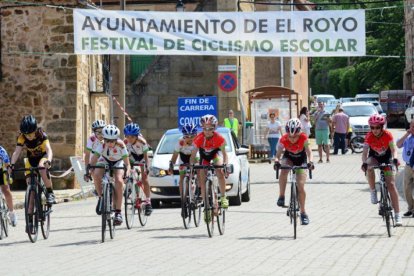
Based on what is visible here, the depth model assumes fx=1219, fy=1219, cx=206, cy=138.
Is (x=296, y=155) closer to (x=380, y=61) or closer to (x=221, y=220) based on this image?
(x=221, y=220)

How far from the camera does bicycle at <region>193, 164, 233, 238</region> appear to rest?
16797 millimetres

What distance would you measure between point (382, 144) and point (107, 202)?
13.2 ft

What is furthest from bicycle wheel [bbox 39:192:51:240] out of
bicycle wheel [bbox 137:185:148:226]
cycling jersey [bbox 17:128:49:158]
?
bicycle wheel [bbox 137:185:148:226]

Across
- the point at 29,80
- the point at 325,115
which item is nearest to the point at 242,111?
the point at 325,115

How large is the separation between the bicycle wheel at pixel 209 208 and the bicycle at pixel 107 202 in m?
1.23

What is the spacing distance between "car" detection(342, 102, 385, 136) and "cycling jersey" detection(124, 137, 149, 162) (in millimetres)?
23406

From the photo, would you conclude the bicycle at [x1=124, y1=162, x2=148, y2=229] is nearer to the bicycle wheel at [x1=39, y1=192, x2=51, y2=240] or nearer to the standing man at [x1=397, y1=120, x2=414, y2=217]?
the bicycle wheel at [x1=39, y1=192, x2=51, y2=240]

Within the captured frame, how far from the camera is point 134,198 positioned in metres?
18.5

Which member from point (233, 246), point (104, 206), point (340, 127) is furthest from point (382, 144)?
point (340, 127)

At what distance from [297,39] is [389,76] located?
210ft

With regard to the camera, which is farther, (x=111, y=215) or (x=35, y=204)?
(x=35, y=204)

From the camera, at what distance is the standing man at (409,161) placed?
19.0 meters

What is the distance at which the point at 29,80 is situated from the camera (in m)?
32.1

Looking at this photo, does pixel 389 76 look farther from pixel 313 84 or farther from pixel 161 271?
pixel 161 271
